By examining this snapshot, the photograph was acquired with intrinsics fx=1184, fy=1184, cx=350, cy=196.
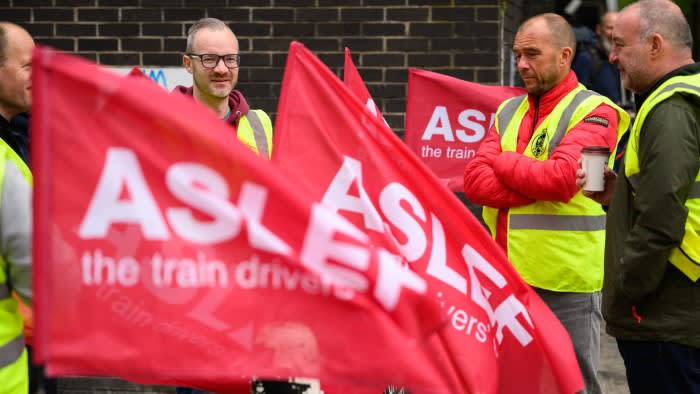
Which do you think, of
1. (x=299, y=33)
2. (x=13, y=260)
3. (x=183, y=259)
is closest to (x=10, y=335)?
(x=13, y=260)

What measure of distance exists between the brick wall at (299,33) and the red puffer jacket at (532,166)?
2.07 metres

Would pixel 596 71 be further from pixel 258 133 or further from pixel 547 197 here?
pixel 258 133

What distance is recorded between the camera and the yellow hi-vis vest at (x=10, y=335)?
3.51 m

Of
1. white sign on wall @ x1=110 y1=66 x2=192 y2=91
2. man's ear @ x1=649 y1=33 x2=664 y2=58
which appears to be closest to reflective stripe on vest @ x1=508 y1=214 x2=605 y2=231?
man's ear @ x1=649 y1=33 x2=664 y2=58

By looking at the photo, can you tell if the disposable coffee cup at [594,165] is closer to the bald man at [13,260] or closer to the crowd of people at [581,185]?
the crowd of people at [581,185]

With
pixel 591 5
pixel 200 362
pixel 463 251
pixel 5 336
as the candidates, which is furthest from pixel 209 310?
pixel 591 5

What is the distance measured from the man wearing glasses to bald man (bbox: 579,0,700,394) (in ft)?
5.12

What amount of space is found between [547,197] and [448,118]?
1.69 metres

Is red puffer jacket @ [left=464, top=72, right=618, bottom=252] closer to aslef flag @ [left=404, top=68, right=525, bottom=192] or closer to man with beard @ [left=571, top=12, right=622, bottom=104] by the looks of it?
aslef flag @ [left=404, top=68, right=525, bottom=192]

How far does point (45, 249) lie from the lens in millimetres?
2947

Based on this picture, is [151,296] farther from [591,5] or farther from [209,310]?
[591,5]

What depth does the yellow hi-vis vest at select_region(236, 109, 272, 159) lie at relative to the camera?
509 centimetres

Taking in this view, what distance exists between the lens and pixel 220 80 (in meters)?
5.11

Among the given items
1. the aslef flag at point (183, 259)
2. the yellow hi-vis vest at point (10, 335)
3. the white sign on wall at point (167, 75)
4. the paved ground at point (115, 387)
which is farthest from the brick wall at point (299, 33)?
the aslef flag at point (183, 259)
